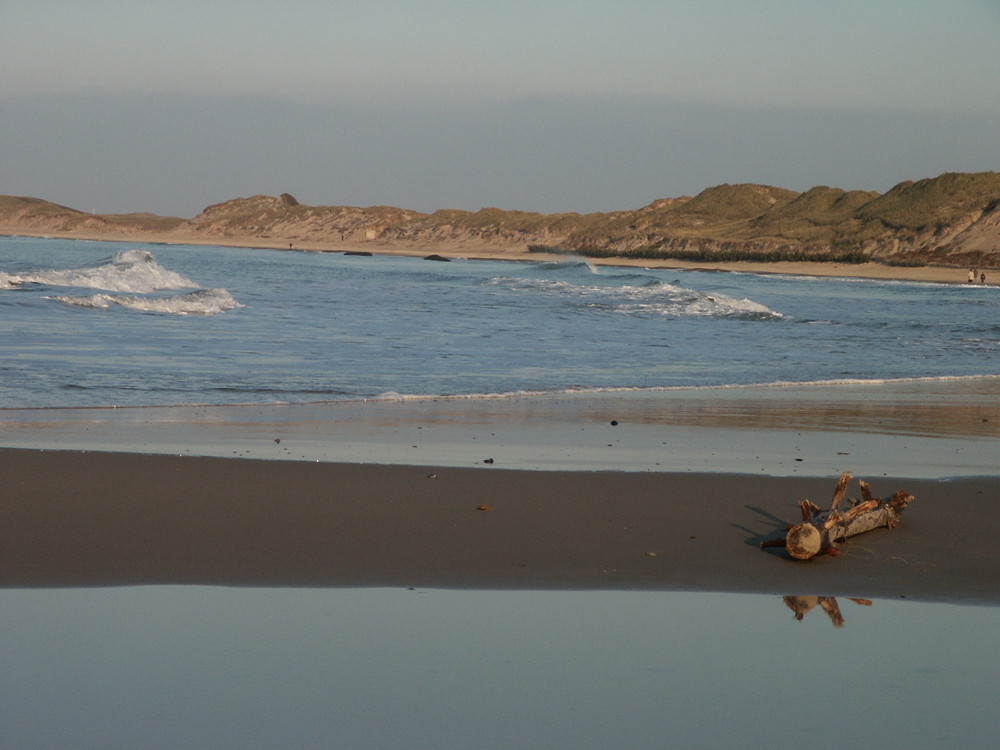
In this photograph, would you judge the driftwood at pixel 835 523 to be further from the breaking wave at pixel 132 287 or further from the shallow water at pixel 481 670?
the breaking wave at pixel 132 287

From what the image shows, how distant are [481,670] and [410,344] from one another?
1384 cm

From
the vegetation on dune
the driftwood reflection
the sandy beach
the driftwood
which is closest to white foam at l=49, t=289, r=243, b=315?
the sandy beach

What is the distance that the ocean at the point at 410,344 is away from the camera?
39.7ft

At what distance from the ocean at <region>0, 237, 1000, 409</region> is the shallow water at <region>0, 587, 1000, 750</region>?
666 cm

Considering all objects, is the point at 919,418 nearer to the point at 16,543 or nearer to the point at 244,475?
the point at 244,475

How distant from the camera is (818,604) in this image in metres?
4.57

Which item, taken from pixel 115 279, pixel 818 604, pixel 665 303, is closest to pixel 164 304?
pixel 115 279

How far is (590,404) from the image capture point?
37.2 ft

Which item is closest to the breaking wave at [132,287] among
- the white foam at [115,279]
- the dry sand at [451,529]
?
the white foam at [115,279]

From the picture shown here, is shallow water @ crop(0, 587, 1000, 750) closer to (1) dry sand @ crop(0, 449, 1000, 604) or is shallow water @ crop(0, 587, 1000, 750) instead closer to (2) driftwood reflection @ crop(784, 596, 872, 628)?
(2) driftwood reflection @ crop(784, 596, 872, 628)

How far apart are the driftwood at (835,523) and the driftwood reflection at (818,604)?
54cm

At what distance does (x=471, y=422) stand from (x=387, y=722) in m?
6.62

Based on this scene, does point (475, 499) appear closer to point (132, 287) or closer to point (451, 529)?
point (451, 529)

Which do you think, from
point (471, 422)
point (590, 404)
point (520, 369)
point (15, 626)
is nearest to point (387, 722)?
point (15, 626)
